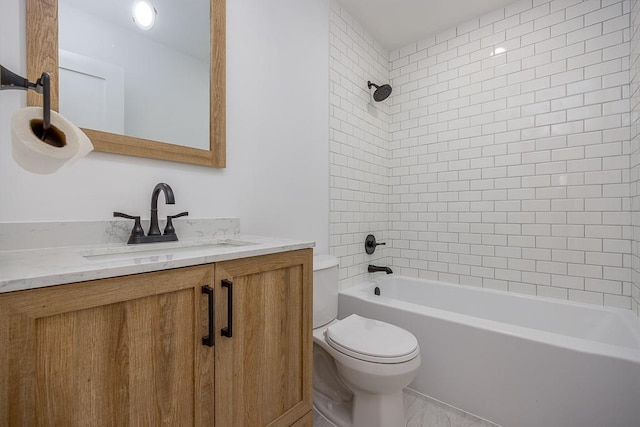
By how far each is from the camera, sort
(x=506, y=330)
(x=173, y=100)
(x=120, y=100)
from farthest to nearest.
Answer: (x=506, y=330), (x=173, y=100), (x=120, y=100)

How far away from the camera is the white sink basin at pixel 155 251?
0.89m

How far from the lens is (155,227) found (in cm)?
115

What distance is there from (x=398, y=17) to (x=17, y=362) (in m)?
2.81

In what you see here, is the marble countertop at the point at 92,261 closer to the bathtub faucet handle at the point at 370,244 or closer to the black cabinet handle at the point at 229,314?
the black cabinet handle at the point at 229,314

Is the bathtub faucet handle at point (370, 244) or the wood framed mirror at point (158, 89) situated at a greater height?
the wood framed mirror at point (158, 89)

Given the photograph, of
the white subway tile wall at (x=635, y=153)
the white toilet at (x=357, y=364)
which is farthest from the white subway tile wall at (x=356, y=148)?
the white subway tile wall at (x=635, y=153)

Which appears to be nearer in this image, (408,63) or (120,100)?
(120,100)

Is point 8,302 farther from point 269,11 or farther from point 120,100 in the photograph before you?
point 269,11

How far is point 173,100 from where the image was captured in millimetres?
1313

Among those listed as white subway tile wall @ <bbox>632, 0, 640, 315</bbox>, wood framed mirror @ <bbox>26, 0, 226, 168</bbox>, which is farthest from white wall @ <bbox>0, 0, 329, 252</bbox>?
white subway tile wall @ <bbox>632, 0, 640, 315</bbox>

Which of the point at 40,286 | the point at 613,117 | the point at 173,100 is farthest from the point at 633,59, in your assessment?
the point at 40,286

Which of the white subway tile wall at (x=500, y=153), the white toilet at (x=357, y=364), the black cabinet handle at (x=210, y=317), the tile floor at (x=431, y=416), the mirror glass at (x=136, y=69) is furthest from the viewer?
the white subway tile wall at (x=500, y=153)

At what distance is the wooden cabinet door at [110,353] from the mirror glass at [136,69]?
0.76 metres

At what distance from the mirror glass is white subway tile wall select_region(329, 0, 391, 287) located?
1.02 metres
